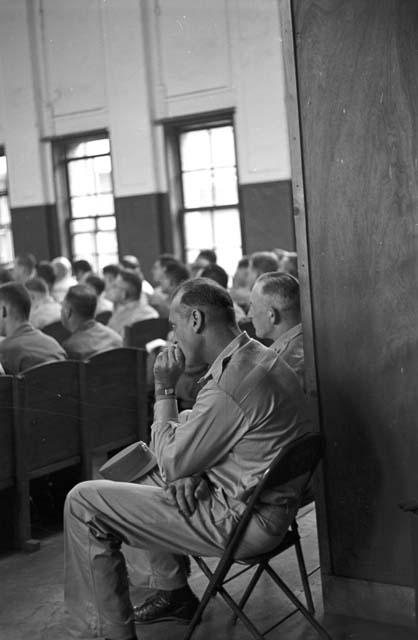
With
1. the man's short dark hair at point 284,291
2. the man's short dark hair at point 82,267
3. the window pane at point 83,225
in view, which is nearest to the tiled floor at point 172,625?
the man's short dark hair at point 284,291

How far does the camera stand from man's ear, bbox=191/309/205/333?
2.97 m

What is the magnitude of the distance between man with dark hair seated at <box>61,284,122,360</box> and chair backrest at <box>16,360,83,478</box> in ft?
4.16

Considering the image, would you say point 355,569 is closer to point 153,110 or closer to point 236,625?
point 236,625

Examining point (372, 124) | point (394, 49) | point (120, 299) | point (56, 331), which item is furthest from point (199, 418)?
point (120, 299)

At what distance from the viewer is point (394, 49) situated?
2.92m

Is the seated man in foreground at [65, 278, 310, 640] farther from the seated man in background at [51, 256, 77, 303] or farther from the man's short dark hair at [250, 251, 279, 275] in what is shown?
the seated man in background at [51, 256, 77, 303]

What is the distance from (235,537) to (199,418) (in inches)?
14.0

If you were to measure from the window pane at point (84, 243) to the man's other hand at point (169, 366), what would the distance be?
8.87 m

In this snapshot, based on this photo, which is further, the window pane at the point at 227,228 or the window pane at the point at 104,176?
the window pane at the point at 104,176

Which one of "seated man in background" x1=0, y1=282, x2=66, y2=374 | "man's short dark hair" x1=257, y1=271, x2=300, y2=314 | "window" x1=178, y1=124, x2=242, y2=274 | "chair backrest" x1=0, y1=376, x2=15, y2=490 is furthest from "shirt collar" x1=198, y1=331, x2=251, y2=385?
"window" x1=178, y1=124, x2=242, y2=274

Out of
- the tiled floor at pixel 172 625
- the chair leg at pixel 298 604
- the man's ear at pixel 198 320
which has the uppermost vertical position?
the man's ear at pixel 198 320

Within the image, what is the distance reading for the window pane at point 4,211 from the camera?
11.4 meters

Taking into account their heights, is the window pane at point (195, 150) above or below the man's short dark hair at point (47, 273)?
above

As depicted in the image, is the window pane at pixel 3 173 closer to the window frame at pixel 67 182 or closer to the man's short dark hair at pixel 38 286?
the window frame at pixel 67 182
